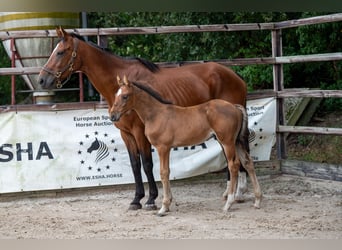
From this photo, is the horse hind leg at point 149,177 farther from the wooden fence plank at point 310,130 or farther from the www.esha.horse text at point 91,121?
the wooden fence plank at point 310,130

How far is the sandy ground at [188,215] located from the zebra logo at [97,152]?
0.33 meters

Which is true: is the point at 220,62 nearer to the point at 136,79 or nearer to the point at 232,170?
the point at 136,79

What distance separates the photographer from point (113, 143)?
20.2ft

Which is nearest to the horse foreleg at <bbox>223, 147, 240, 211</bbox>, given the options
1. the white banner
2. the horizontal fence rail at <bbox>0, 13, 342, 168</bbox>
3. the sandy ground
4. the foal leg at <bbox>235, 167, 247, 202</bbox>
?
the sandy ground

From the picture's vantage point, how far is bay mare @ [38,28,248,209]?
5152 millimetres

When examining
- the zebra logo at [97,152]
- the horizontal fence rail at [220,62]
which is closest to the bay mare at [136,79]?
the horizontal fence rail at [220,62]

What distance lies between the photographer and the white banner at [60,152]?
5.86m

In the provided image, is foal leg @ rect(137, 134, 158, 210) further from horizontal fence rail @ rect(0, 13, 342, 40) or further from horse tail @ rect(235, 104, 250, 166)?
horizontal fence rail @ rect(0, 13, 342, 40)

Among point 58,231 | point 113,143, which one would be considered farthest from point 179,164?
point 58,231

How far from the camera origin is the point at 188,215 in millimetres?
4926

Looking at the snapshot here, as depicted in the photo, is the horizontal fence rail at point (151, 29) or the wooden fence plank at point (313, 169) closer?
the horizontal fence rail at point (151, 29)

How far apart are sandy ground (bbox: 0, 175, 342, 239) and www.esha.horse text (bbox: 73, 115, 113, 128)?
0.80m

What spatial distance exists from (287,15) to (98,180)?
14.3 ft

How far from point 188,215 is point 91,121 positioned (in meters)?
1.86
